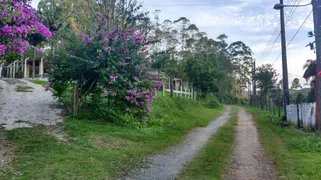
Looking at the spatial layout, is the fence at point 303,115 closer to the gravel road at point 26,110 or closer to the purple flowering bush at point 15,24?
the gravel road at point 26,110

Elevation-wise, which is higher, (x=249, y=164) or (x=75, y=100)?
(x=75, y=100)

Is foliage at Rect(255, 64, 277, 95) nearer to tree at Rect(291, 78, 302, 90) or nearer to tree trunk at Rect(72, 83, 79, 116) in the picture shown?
tree at Rect(291, 78, 302, 90)

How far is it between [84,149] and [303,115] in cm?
990

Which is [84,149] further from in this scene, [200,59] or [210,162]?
[200,59]

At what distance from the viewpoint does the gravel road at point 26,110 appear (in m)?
10.0

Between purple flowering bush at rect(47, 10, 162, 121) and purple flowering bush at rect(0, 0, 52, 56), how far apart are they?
4.01m

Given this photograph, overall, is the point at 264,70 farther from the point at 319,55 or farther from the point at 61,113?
the point at 61,113

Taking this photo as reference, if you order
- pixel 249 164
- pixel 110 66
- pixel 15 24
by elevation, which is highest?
pixel 15 24

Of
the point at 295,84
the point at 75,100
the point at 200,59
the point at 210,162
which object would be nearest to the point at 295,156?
the point at 210,162

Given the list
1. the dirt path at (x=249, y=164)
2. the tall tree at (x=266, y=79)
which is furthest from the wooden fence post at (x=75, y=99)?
the tall tree at (x=266, y=79)

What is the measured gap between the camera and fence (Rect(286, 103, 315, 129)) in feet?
40.0

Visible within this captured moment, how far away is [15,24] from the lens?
6684mm

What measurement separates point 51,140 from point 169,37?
33.9 metres

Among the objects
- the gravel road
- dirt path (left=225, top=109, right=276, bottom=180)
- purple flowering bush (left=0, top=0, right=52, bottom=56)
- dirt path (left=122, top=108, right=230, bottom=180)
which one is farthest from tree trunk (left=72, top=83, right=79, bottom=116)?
dirt path (left=225, top=109, right=276, bottom=180)
